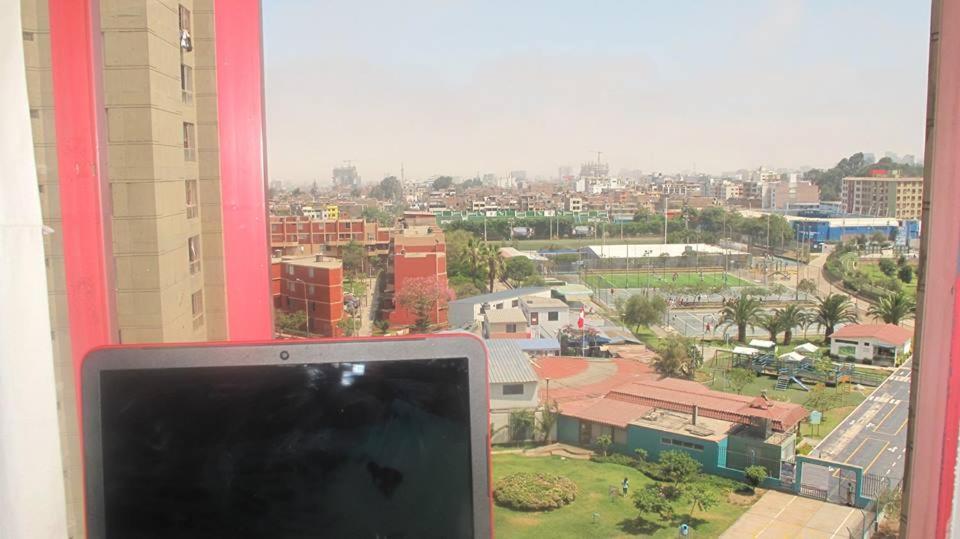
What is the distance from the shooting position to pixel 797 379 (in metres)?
1.72

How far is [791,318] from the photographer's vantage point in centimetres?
176

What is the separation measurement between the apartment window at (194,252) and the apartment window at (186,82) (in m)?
0.32

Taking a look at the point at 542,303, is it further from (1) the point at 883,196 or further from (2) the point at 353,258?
(1) the point at 883,196

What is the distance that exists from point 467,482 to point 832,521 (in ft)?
3.86

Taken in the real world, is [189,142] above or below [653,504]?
above

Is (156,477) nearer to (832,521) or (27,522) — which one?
A: (27,522)

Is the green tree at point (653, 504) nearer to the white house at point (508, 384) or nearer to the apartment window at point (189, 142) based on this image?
the white house at point (508, 384)

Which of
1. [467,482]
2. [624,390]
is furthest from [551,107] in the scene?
[467,482]

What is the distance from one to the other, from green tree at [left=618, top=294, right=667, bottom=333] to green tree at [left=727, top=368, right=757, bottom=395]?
21cm

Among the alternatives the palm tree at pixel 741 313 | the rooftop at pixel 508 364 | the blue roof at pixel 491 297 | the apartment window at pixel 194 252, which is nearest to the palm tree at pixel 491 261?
the blue roof at pixel 491 297

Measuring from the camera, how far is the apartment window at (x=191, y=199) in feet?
5.58

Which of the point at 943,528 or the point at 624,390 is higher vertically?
the point at 624,390

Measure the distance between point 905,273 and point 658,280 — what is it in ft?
1.77

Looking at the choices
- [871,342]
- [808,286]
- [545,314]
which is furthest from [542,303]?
[871,342]
